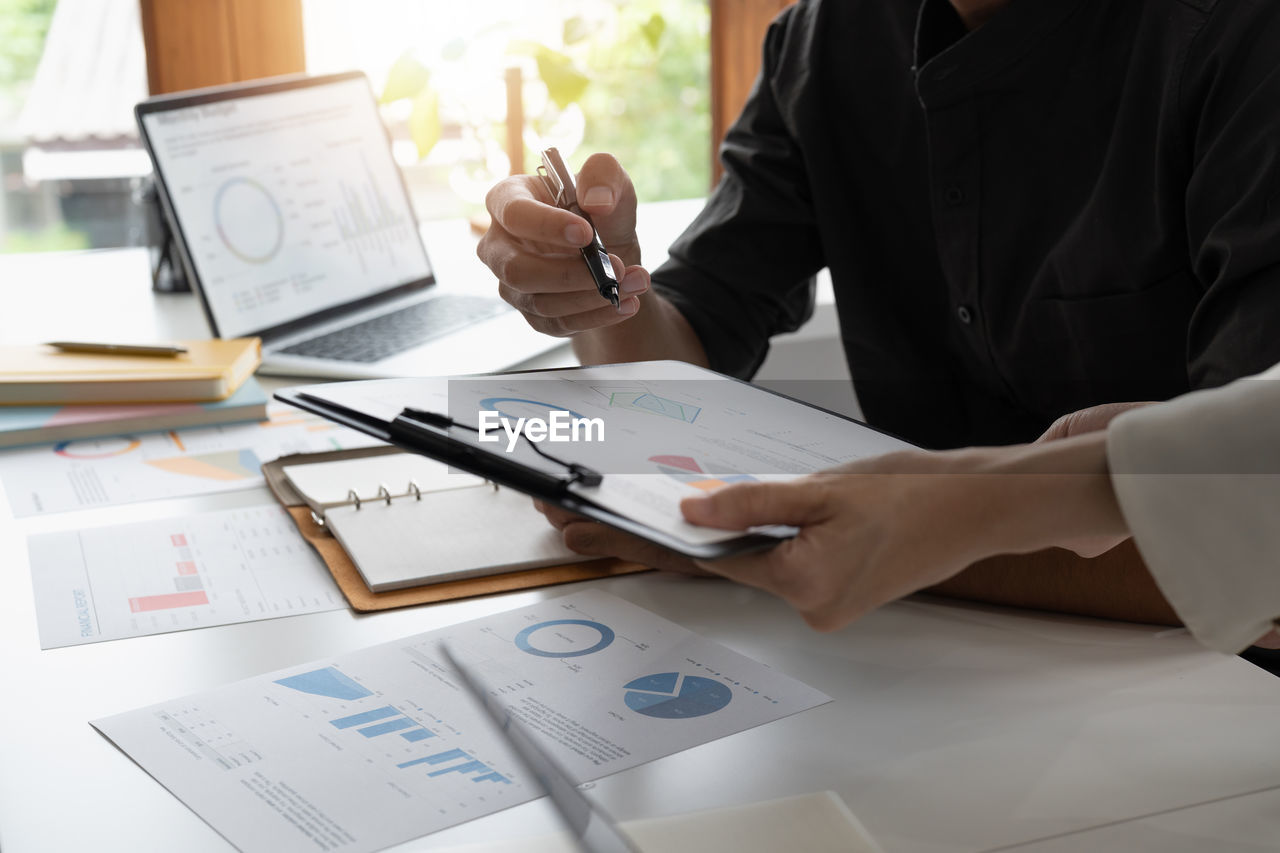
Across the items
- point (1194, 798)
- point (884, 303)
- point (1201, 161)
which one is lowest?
point (1194, 798)

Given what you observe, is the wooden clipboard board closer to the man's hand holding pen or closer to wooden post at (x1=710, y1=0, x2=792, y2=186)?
the man's hand holding pen

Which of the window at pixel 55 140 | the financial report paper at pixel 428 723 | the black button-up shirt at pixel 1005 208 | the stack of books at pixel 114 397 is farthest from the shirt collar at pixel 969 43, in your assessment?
the window at pixel 55 140

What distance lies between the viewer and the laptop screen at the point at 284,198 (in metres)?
1.35

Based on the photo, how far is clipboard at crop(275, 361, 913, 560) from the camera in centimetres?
57

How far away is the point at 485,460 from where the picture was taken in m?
0.65

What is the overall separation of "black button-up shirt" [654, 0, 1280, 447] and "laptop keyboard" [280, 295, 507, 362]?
314 millimetres

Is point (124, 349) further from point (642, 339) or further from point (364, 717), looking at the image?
point (364, 717)

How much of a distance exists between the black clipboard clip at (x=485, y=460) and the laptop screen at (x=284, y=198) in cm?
74

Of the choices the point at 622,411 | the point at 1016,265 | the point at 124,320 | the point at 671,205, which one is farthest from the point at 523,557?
the point at 671,205

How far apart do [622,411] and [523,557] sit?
0.13 m

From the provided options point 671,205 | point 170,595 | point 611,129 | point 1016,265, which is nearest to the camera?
point 170,595

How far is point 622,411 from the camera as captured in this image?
2.54 ft

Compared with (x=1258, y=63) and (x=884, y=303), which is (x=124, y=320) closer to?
(x=884, y=303)

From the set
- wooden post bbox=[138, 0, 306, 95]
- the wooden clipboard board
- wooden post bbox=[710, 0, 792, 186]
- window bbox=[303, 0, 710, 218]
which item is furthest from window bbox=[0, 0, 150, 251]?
the wooden clipboard board
